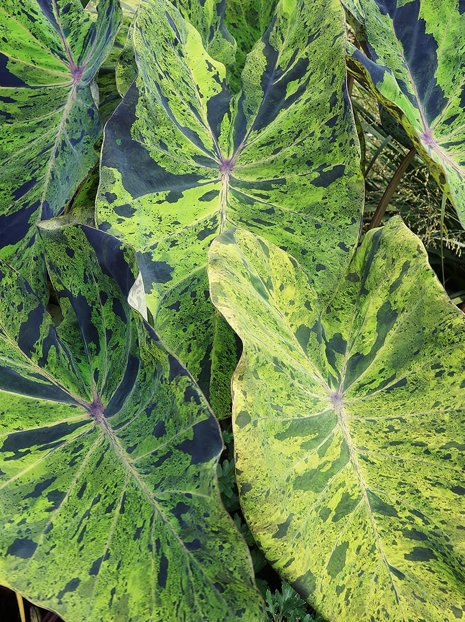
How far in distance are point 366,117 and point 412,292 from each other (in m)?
1.11

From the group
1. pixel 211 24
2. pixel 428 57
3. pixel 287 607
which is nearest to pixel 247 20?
pixel 211 24

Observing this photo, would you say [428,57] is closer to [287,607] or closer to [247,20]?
[247,20]

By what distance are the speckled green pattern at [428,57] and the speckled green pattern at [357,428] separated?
298mm

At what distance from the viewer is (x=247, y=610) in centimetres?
74

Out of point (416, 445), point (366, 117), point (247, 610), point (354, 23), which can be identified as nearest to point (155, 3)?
point (354, 23)

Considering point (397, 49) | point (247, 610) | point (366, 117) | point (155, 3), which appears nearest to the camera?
point (247, 610)

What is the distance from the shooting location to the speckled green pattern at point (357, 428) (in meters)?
0.81

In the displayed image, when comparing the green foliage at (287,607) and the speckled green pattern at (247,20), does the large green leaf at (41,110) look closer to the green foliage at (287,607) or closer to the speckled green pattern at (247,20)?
the speckled green pattern at (247,20)

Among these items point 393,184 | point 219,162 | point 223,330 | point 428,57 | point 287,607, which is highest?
point 428,57

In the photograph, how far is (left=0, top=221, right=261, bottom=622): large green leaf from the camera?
75 cm

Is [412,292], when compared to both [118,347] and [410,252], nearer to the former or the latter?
[410,252]

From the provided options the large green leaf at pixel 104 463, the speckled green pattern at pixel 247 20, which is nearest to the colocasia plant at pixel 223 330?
the large green leaf at pixel 104 463

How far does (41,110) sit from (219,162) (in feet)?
1.33

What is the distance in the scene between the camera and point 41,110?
50.9 inches
